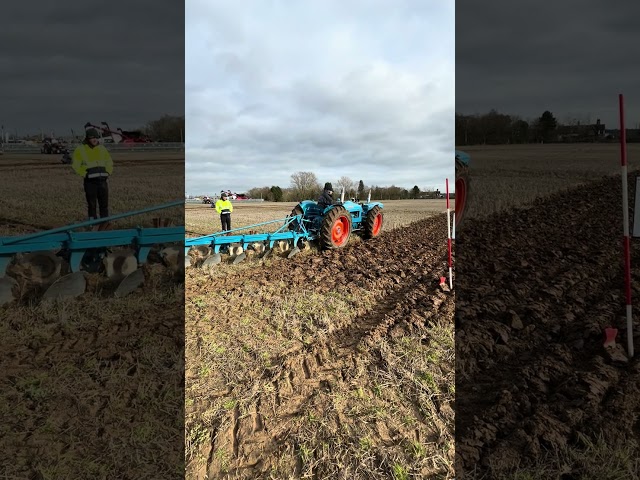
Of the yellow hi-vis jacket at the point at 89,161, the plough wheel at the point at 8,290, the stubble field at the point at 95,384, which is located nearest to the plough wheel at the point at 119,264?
the stubble field at the point at 95,384

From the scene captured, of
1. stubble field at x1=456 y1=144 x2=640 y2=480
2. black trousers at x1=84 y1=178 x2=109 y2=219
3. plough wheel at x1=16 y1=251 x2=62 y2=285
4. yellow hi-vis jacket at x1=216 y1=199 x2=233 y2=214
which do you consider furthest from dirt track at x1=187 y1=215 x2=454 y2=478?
yellow hi-vis jacket at x1=216 y1=199 x2=233 y2=214

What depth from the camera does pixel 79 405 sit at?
2664 millimetres

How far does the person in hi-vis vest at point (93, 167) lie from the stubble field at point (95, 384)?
1.67 metres

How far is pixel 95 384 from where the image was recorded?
289 cm

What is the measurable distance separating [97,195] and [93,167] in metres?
0.37

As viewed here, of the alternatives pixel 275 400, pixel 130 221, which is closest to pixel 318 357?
pixel 275 400

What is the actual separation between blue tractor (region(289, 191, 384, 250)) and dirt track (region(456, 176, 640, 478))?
6.08 ft

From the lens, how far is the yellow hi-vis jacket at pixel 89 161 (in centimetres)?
579

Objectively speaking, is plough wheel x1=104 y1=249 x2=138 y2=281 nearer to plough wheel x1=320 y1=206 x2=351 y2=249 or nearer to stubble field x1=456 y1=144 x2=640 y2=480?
plough wheel x1=320 y1=206 x2=351 y2=249

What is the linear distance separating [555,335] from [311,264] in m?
3.30

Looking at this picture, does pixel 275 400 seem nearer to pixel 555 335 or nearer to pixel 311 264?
pixel 555 335

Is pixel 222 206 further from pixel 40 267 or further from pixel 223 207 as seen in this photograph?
pixel 40 267

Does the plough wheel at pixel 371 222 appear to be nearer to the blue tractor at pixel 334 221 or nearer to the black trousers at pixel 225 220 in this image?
the blue tractor at pixel 334 221

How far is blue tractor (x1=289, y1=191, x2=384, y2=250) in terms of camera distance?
6.98m
